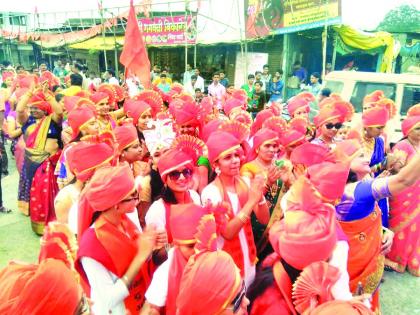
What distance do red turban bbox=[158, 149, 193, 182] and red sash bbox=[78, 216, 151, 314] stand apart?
0.51 m

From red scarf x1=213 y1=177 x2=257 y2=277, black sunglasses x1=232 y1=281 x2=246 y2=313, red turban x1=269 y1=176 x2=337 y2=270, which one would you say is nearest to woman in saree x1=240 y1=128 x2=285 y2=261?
red scarf x1=213 y1=177 x2=257 y2=277

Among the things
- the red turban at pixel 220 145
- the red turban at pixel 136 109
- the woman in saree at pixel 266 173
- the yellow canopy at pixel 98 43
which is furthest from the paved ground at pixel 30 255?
the yellow canopy at pixel 98 43

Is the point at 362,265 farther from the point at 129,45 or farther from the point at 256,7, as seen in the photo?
the point at 256,7

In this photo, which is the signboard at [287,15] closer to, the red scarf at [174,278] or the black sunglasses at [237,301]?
the red scarf at [174,278]

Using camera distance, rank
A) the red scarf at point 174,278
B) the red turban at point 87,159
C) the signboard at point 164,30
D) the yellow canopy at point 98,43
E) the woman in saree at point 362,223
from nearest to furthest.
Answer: the red scarf at point 174,278, the woman in saree at point 362,223, the red turban at point 87,159, the signboard at point 164,30, the yellow canopy at point 98,43

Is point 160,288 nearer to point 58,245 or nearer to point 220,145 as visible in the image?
point 58,245

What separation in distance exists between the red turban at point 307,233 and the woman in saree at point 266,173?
1.07 metres

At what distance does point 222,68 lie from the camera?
57.0ft

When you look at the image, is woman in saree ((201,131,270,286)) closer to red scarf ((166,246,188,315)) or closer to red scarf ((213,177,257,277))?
red scarf ((213,177,257,277))

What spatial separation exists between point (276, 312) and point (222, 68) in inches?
650

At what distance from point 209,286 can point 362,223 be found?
151 centimetres

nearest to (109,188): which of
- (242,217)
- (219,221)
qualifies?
(219,221)

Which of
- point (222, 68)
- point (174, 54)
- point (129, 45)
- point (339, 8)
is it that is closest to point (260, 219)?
point (129, 45)

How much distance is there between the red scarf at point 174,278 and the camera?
1714mm
